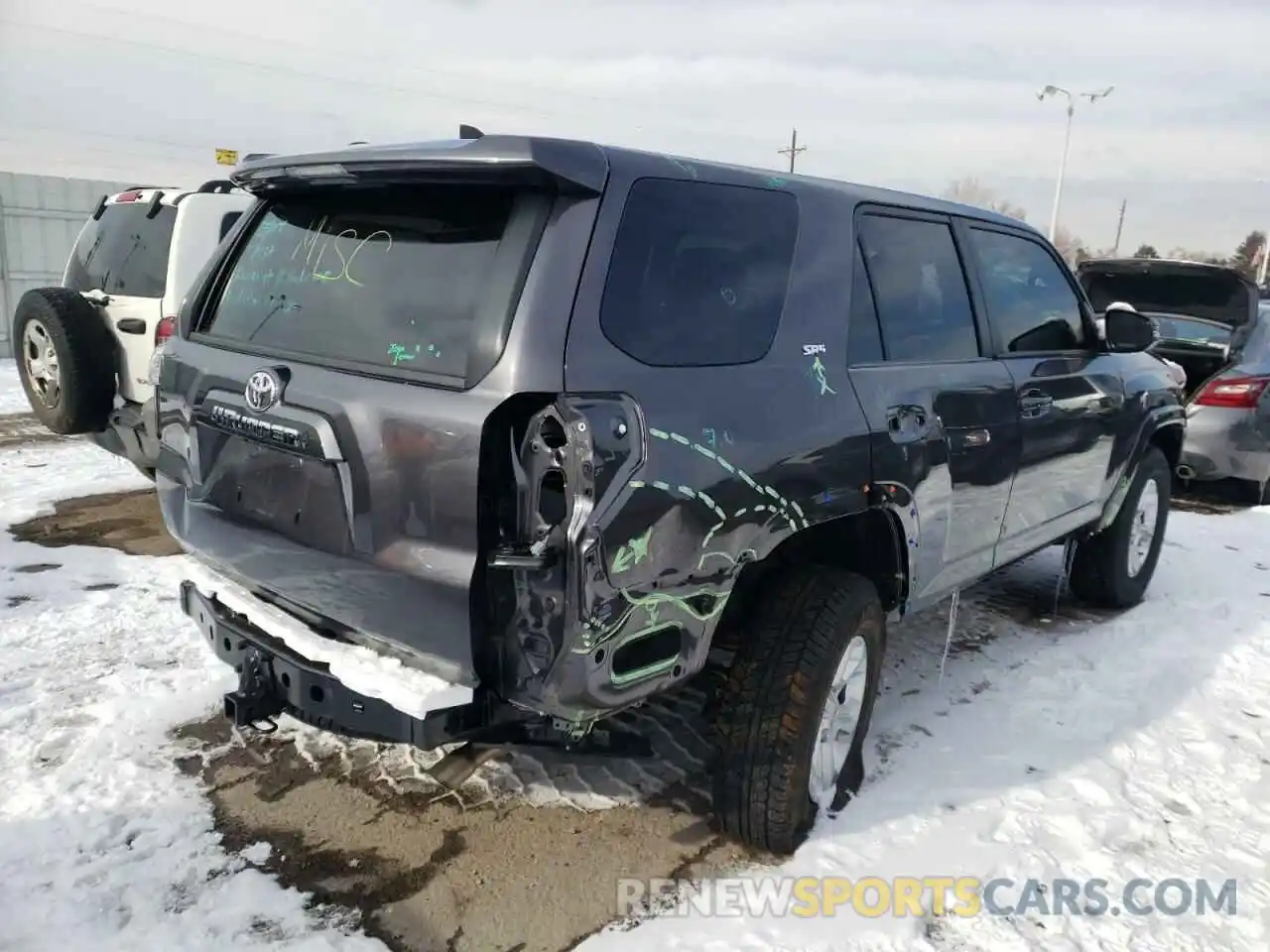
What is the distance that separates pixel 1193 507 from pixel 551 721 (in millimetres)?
7102

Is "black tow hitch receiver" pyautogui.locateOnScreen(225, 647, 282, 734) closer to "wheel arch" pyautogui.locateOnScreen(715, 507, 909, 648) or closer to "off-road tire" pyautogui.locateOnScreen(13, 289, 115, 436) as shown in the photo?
Result: "wheel arch" pyautogui.locateOnScreen(715, 507, 909, 648)

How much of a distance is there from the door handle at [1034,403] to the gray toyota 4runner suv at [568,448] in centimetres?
41

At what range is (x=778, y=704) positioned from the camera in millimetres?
2711

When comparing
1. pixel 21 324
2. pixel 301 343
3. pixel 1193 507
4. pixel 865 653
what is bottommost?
pixel 1193 507

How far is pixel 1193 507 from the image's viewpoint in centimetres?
764

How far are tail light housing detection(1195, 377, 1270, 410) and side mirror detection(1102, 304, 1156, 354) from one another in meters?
3.45

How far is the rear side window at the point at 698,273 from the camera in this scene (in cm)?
231

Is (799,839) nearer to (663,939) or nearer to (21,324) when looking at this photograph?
(663,939)

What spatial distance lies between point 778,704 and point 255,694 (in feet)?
4.70

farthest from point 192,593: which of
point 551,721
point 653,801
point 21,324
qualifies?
point 21,324

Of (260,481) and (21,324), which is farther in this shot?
(21,324)

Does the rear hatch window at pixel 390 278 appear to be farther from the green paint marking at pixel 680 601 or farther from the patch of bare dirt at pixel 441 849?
the patch of bare dirt at pixel 441 849

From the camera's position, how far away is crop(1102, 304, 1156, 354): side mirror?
4.36 metres

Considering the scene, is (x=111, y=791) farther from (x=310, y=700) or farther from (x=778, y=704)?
(x=778, y=704)
